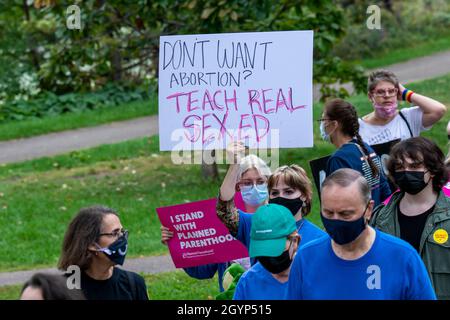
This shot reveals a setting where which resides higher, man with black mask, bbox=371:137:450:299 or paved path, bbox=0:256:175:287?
man with black mask, bbox=371:137:450:299

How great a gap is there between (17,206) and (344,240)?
28.4 feet

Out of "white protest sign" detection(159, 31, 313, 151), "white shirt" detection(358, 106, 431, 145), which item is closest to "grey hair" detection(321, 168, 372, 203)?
"white protest sign" detection(159, 31, 313, 151)

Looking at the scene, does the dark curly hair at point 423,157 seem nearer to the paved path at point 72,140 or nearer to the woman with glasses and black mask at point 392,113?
the woman with glasses and black mask at point 392,113

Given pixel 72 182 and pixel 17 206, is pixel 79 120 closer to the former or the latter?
pixel 72 182

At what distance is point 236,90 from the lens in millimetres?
5926

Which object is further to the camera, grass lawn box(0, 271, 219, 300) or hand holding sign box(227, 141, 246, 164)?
grass lawn box(0, 271, 219, 300)

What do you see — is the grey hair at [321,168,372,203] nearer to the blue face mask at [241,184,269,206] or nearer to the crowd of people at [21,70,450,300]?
the crowd of people at [21,70,450,300]

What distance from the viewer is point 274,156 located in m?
5.90

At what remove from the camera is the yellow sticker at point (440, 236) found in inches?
198

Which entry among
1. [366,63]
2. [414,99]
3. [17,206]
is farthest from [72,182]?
[366,63]

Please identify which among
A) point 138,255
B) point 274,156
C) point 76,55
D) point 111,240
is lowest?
point 138,255

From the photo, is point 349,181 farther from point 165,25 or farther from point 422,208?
point 165,25

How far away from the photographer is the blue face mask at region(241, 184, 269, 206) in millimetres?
5699

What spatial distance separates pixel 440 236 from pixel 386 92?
1.95 meters
